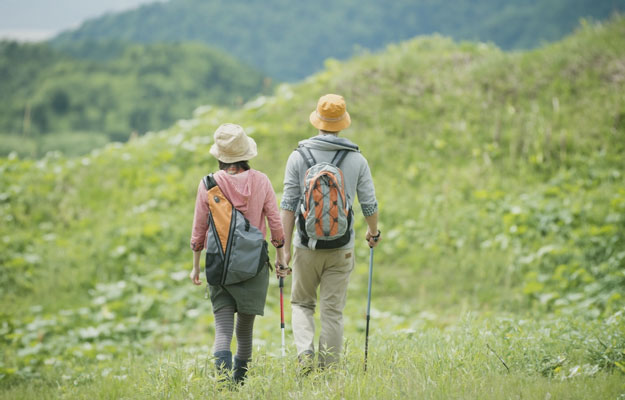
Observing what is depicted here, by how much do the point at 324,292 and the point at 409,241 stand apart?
527 cm

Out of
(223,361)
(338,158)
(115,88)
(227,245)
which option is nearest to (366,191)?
(338,158)

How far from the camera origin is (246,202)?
3670mm

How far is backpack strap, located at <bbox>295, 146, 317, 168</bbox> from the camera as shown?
3742mm

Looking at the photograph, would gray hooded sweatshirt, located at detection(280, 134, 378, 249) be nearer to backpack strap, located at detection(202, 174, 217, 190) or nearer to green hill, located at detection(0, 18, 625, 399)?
backpack strap, located at detection(202, 174, 217, 190)

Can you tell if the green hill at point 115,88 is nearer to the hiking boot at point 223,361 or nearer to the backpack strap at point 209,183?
→ the backpack strap at point 209,183

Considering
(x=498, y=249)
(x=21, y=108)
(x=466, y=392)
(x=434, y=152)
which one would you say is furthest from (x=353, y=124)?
(x=21, y=108)

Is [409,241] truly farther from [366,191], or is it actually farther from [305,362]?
[305,362]

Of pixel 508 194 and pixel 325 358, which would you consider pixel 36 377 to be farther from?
pixel 508 194

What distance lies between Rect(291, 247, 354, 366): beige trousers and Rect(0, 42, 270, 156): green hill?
3034 cm

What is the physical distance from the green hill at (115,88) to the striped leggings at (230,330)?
99.8 feet

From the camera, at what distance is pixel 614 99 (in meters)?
10.2

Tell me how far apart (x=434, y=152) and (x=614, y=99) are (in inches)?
134

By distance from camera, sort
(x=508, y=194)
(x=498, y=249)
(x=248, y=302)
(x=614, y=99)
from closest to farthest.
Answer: (x=248, y=302)
(x=498, y=249)
(x=508, y=194)
(x=614, y=99)

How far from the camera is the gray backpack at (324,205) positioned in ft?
11.7
